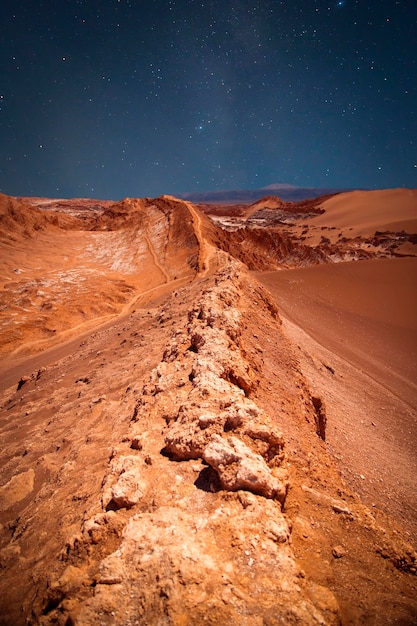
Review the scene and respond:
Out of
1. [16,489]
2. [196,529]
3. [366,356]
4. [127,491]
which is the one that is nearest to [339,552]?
[196,529]

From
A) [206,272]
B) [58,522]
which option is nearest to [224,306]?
[58,522]

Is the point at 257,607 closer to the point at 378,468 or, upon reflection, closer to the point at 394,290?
the point at 378,468

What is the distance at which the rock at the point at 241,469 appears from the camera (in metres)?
1.91

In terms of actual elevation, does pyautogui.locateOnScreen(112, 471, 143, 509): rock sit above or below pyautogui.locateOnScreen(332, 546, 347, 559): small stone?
above

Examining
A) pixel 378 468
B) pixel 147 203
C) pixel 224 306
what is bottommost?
pixel 378 468

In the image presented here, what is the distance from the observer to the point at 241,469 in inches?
76.3

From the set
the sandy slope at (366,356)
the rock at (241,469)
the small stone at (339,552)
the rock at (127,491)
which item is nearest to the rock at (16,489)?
the rock at (127,491)

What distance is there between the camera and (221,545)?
1.67 meters

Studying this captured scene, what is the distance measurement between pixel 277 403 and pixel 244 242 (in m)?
19.0

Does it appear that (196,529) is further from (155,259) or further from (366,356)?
(155,259)

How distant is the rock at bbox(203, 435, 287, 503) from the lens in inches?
75.2

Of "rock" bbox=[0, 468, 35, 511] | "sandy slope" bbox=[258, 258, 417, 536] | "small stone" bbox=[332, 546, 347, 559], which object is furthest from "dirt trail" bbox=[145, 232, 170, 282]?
"small stone" bbox=[332, 546, 347, 559]

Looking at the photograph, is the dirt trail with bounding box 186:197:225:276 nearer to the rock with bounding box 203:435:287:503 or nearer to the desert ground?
the desert ground

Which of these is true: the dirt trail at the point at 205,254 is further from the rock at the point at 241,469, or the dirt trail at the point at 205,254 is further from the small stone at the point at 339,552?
the small stone at the point at 339,552
